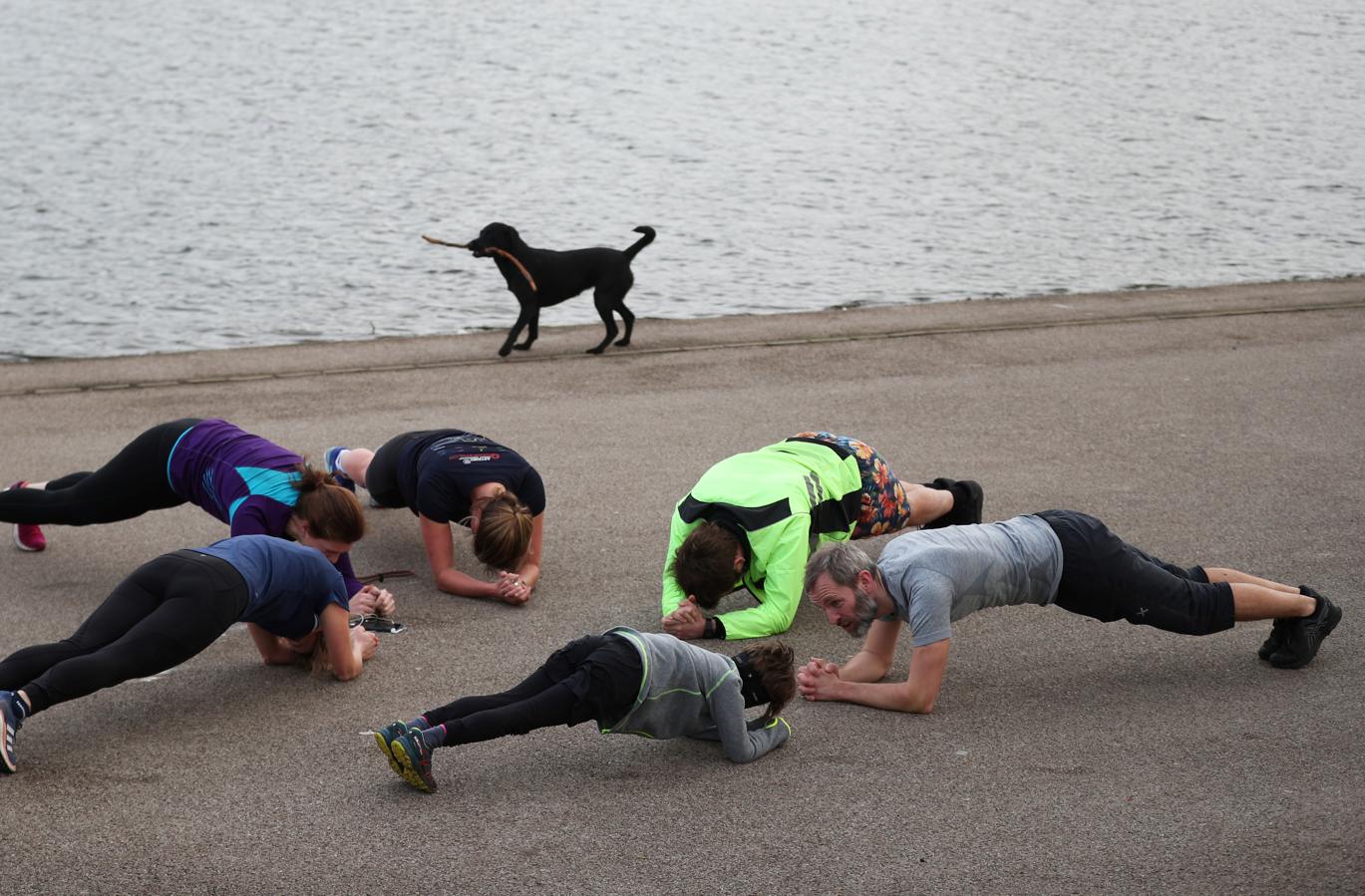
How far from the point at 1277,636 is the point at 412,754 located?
315 cm

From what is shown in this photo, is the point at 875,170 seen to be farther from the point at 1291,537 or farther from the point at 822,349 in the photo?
the point at 1291,537

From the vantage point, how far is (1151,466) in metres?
7.65

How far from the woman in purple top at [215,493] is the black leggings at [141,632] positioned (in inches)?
24.7

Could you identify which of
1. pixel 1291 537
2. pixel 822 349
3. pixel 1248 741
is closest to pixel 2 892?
pixel 1248 741

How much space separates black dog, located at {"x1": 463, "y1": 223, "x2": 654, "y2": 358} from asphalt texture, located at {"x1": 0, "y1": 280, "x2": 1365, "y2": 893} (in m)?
1.11

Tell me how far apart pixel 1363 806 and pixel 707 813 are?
194 centimetres

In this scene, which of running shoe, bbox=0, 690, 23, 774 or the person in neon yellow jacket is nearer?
running shoe, bbox=0, 690, 23, 774

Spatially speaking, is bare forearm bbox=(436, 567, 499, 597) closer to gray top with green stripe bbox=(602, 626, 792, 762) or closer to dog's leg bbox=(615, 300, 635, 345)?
gray top with green stripe bbox=(602, 626, 792, 762)

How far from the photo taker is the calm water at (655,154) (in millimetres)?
15969

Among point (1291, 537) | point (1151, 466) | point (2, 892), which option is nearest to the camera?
point (2, 892)

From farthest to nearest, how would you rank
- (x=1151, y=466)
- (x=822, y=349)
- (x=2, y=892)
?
(x=822, y=349) < (x=1151, y=466) < (x=2, y=892)

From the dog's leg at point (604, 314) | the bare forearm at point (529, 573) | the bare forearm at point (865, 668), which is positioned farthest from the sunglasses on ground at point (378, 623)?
the dog's leg at point (604, 314)

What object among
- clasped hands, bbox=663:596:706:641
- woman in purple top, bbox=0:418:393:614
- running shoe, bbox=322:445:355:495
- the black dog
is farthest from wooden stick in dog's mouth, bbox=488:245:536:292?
clasped hands, bbox=663:596:706:641

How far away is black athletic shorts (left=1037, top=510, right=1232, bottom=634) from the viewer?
4.83 m
